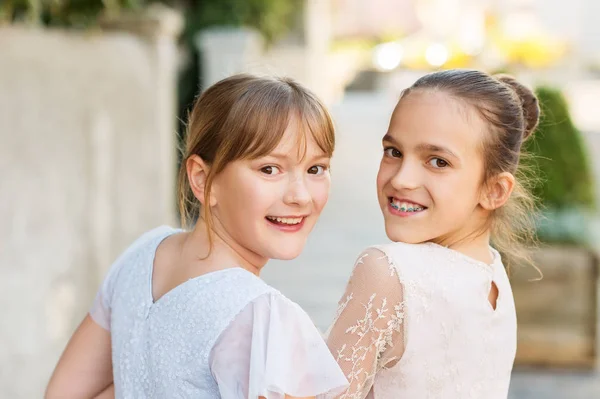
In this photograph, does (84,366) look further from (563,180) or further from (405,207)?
(563,180)

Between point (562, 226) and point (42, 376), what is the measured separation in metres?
3.13

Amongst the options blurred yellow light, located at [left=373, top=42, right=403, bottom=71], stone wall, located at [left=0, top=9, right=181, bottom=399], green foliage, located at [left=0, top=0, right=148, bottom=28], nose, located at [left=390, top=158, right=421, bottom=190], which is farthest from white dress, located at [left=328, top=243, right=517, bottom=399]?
blurred yellow light, located at [left=373, top=42, right=403, bottom=71]

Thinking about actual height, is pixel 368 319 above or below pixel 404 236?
below

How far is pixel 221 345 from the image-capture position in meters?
1.44

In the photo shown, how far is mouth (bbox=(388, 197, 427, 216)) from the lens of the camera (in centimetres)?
162

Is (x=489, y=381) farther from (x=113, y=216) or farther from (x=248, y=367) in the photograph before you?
(x=113, y=216)

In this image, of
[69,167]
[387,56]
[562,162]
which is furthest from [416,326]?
[387,56]

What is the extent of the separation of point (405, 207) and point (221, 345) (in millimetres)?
429

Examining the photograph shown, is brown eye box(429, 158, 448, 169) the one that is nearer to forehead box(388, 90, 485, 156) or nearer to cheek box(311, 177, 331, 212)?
forehead box(388, 90, 485, 156)

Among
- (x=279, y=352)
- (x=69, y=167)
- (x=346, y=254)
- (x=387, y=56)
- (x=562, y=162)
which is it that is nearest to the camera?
(x=279, y=352)

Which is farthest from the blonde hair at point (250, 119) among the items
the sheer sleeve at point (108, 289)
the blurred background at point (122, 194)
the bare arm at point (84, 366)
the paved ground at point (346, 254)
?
the paved ground at point (346, 254)

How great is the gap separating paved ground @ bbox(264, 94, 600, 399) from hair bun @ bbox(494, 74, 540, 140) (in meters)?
3.30

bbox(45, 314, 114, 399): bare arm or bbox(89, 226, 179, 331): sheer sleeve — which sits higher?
bbox(89, 226, 179, 331): sheer sleeve

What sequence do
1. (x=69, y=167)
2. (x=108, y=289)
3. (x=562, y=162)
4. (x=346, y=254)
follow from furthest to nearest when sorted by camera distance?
(x=346, y=254) < (x=562, y=162) < (x=69, y=167) < (x=108, y=289)
